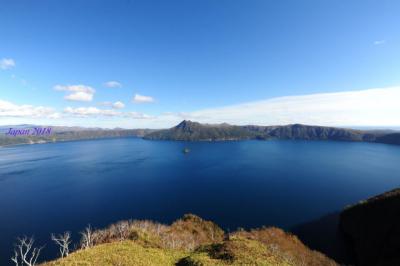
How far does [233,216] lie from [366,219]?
2165 inches

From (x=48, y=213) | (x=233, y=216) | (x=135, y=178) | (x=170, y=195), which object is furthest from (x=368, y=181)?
(x=48, y=213)

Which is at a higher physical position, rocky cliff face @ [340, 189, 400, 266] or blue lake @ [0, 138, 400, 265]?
rocky cliff face @ [340, 189, 400, 266]

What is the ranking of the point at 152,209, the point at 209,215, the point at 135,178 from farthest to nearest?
the point at 135,178
the point at 152,209
the point at 209,215

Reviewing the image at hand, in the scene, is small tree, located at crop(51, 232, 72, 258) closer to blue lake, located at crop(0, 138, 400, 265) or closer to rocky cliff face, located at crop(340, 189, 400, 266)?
blue lake, located at crop(0, 138, 400, 265)

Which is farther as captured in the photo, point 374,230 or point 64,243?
point 374,230

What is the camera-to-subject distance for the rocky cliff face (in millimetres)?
63406

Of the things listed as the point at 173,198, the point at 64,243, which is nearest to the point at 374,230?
the point at 173,198

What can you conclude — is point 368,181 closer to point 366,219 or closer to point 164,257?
point 366,219

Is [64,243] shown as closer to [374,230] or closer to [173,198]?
[173,198]

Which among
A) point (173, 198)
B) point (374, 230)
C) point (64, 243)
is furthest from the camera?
point (173, 198)

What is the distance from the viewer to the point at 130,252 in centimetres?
3794

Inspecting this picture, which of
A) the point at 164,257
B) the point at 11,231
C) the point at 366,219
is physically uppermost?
the point at 164,257

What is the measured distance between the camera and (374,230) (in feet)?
255

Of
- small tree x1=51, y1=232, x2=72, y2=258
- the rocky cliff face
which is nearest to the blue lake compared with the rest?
small tree x1=51, y1=232, x2=72, y2=258
